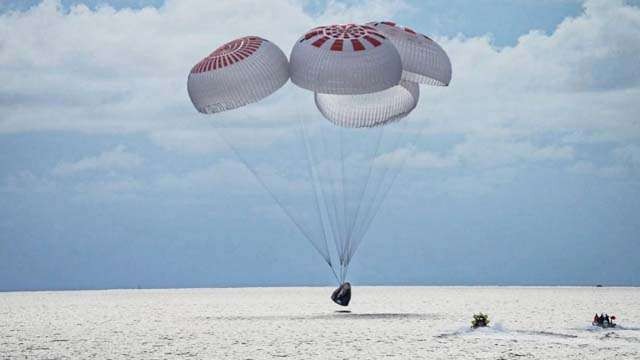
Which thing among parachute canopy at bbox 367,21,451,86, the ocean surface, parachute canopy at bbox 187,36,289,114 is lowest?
the ocean surface

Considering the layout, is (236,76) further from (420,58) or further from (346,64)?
(420,58)

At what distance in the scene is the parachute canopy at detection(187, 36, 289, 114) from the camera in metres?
27.7

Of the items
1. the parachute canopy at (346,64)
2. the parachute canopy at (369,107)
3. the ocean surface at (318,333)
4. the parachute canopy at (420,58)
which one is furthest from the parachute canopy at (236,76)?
the ocean surface at (318,333)

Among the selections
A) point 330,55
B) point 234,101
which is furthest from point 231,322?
point 330,55

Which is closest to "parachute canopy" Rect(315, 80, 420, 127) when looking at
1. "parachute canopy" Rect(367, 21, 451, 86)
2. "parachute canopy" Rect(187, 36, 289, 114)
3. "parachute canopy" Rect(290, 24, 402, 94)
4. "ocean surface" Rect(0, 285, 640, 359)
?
"parachute canopy" Rect(367, 21, 451, 86)

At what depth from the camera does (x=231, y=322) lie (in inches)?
1277

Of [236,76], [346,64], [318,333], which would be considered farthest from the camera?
[236,76]

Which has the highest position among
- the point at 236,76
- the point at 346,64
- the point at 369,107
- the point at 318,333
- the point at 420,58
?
the point at 420,58

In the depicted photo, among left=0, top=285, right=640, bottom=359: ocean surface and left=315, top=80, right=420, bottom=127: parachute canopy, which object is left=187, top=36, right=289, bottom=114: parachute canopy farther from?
left=0, top=285, right=640, bottom=359: ocean surface

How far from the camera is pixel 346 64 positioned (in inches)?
1054

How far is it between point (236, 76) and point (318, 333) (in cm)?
819

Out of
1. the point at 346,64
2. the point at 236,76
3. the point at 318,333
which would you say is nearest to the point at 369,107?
the point at 346,64

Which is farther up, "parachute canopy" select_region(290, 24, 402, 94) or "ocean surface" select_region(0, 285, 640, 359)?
"parachute canopy" select_region(290, 24, 402, 94)

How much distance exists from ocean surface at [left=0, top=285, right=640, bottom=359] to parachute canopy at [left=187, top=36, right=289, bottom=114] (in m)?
7.18
